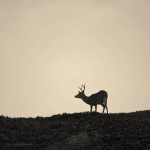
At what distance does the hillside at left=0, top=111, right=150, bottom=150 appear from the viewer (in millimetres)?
23938

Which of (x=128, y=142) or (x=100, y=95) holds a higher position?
(x=100, y=95)

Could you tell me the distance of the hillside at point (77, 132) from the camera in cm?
2394

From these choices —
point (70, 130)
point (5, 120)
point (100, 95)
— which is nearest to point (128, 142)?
point (70, 130)

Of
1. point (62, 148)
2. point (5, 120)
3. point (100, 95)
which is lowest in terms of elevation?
point (62, 148)

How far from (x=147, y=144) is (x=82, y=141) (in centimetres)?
379

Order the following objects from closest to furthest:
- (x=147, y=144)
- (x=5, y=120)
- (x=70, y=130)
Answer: (x=147, y=144), (x=70, y=130), (x=5, y=120)

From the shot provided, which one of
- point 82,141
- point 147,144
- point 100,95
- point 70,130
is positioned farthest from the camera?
point 100,95

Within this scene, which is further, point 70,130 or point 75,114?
point 75,114

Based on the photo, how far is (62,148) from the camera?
23750 mm

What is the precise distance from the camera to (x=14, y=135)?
26125 millimetres

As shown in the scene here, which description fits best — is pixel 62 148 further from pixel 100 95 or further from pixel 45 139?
pixel 100 95

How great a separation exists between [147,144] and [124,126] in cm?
409

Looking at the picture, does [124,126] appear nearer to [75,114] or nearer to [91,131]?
[91,131]

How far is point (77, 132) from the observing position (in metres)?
26.5
